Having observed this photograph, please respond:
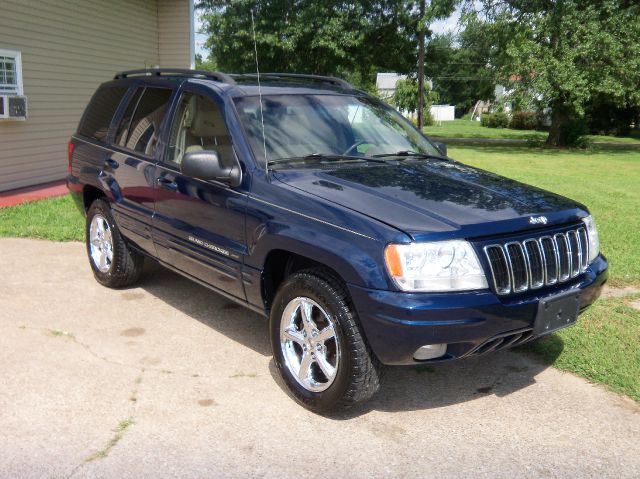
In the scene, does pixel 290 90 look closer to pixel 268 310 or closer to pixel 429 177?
pixel 429 177

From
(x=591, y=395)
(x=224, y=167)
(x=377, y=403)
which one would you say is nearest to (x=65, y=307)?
(x=224, y=167)

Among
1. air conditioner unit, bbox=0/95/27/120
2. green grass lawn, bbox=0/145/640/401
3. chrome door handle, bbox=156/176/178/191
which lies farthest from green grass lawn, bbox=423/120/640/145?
chrome door handle, bbox=156/176/178/191

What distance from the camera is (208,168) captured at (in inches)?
165

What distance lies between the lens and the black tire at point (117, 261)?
19.1 feet

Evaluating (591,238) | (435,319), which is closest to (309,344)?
(435,319)

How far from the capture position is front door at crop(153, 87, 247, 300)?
4348 mm

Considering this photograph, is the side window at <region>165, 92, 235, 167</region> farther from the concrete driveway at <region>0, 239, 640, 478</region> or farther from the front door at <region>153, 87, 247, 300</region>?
the concrete driveway at <region>0, 239, 640, 478</region>

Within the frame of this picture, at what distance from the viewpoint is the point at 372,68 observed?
30094 mm

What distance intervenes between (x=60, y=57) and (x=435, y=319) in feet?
37.5

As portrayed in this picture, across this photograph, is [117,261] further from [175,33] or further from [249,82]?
[175,33]

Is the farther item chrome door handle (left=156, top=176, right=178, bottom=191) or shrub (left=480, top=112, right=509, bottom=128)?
shrub (left=480, top=112, right=509, bottom=128)

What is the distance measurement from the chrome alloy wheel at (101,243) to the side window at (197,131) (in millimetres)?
1288

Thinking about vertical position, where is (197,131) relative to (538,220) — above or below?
above

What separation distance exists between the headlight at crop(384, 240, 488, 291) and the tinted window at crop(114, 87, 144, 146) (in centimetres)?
315
